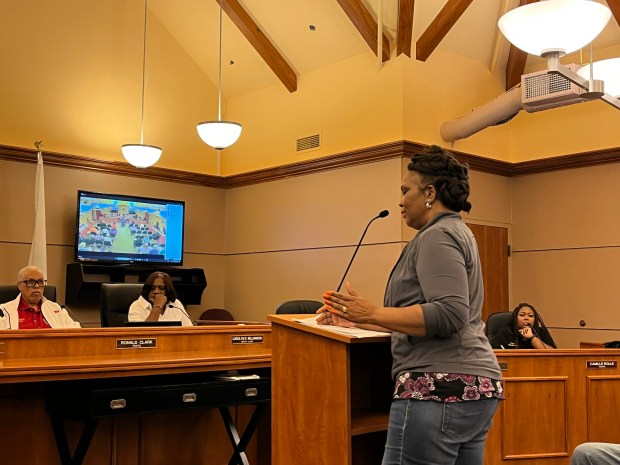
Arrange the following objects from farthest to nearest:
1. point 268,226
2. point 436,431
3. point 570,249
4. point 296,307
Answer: point 268,226, point 570,249, point 296,307, point 436,431

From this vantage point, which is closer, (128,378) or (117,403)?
(117,403)

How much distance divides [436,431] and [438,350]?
0.19 m

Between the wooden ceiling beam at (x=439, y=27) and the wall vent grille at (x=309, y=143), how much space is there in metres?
1.31

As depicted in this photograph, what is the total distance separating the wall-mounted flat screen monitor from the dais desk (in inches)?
131

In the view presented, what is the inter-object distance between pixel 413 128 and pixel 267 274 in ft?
7.48

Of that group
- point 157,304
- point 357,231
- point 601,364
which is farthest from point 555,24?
point 357,231

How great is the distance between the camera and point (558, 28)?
3.21m

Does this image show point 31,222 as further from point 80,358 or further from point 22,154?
point 80,358

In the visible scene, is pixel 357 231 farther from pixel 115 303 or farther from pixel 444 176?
pixel 444 176

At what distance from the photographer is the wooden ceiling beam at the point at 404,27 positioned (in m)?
6.64

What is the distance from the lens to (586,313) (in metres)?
7.07

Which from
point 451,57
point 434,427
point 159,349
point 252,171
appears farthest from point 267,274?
point 434,427

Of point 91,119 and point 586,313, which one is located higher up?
point 91,119

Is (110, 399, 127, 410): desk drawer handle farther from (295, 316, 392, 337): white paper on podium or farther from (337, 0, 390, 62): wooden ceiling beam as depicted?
(337, 0, 390, 62): wooden ceiling beam
